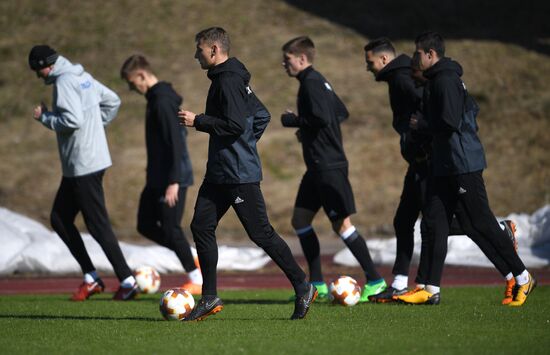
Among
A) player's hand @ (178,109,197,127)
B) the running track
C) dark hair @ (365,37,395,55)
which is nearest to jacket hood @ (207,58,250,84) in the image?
player's hand @ (178,109,197,127)

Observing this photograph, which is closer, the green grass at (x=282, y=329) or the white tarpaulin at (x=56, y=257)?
the green grass at (x=282, y=329)

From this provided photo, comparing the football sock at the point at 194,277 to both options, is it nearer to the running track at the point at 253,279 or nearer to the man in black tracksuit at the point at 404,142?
the running track at the point at 253,279

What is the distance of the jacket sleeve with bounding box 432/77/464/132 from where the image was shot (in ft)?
31.4

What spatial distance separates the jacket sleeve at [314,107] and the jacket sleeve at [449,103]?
1309 mm

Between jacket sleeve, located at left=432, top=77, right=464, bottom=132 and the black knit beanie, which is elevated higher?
the black knit beanie

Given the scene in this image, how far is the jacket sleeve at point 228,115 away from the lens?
8680 millimetres

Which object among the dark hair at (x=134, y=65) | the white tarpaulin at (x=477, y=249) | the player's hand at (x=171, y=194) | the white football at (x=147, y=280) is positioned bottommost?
the white tarpaulin at (x=477, y=249)

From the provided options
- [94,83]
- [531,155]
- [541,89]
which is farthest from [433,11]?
[94,83]

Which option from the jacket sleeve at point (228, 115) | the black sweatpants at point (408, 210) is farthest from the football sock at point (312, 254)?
the jacket sleeve at point (228, 115)

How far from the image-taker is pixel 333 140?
35.8 feet

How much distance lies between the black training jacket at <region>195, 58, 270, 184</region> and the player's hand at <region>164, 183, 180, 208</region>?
296 centimetres

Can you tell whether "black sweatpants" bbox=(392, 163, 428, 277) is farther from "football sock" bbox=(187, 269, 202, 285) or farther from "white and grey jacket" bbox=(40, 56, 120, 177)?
"white and grey jacket" bbox=(40, 56, 120, 177)

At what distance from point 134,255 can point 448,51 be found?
16.7m

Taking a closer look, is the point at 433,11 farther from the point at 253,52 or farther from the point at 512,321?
the point at 512,321
